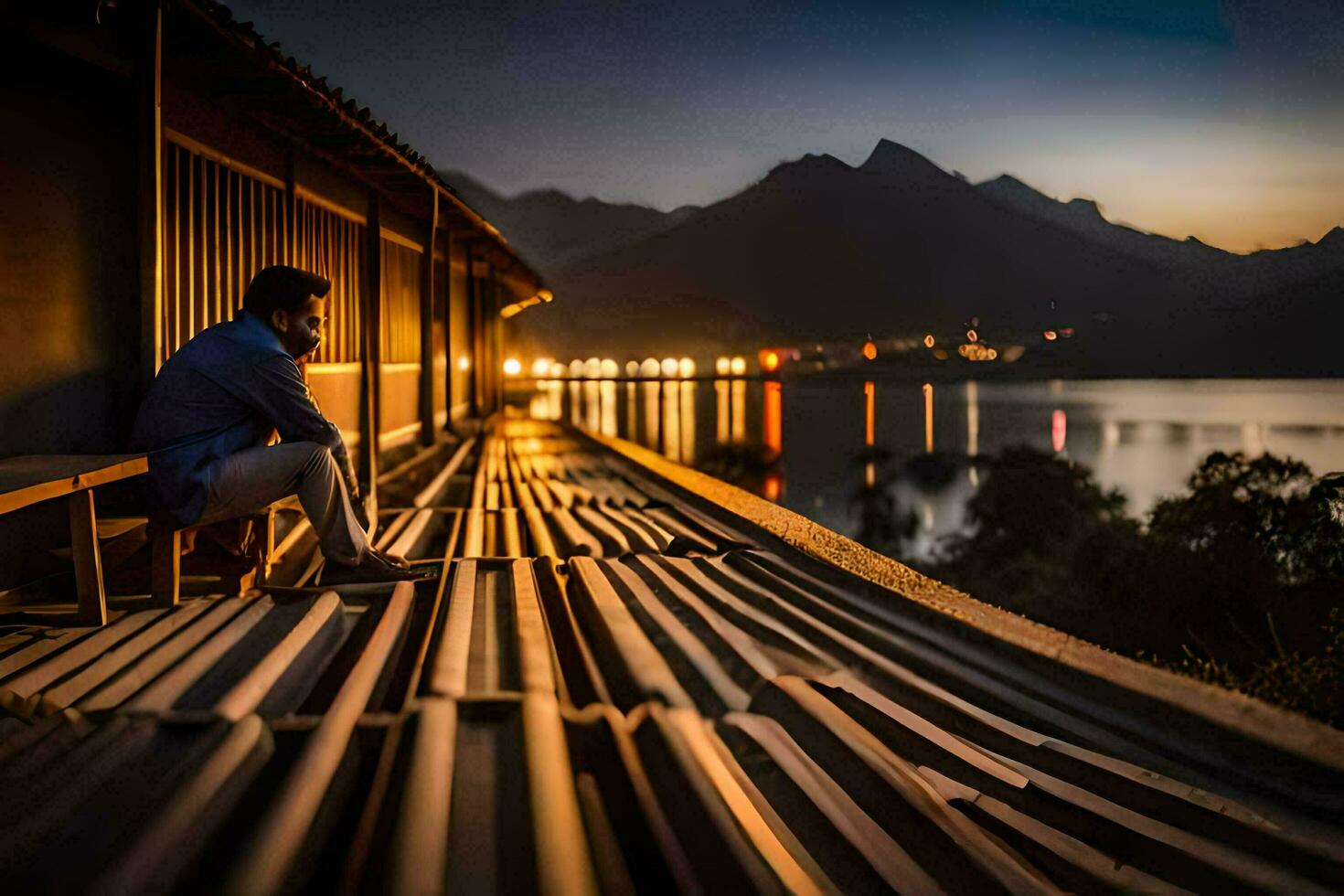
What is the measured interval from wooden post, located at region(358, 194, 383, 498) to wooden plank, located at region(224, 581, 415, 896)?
5137mm

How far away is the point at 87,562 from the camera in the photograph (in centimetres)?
338

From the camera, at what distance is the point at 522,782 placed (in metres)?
2.16

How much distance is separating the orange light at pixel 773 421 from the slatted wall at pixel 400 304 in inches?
909

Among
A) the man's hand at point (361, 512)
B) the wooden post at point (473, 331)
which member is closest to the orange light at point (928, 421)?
the wooden post at point (473, 331)

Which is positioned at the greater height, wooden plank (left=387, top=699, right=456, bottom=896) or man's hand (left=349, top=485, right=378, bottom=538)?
man's hand (left=349, top=485, right=378, bottom=538)

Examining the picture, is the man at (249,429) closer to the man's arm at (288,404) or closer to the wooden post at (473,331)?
the man's arm at (288,404)

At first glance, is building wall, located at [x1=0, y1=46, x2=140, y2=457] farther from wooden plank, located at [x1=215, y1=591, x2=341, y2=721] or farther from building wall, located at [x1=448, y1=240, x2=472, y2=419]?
building wall, located at [x1=448, y1=240, x2=472, y2=419]

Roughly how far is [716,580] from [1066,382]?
151111 mm

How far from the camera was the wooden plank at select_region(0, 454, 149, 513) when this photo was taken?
2.83 metres

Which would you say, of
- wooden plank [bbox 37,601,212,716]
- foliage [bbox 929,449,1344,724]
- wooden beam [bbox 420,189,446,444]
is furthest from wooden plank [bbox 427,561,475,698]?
foliage [bbox 929,449,1344,724]

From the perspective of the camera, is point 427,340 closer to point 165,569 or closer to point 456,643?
point 165,569

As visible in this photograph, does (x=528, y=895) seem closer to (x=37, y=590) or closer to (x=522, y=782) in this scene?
(x=522, y=782)

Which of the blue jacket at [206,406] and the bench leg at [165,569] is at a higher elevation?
the blue jacket at [206,406]

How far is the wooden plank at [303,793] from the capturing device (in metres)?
1.67
